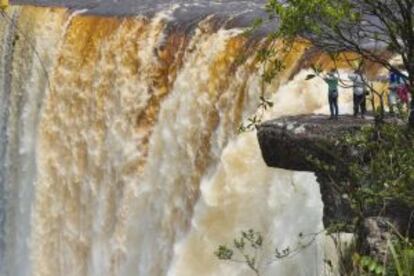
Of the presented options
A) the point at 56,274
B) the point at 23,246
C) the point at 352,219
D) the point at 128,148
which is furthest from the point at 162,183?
the point at 352,219

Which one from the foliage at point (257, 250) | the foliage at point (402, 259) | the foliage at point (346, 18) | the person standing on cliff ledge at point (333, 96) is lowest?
the foliage at point (257, 250)

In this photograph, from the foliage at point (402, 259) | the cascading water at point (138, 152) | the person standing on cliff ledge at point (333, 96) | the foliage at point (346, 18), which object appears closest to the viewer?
the foliage at point (402, 259)

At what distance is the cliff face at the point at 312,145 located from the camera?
23.6 ft

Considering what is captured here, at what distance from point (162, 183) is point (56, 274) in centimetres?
326

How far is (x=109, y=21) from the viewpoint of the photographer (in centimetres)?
1421

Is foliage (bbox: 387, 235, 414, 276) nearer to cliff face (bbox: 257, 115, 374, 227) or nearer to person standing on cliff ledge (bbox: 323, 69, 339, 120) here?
cliff face (bbox: 257, 115, 374, 227)

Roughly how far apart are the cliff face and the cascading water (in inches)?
27.1

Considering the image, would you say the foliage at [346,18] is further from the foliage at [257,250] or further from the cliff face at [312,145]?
the foliage at [257,250]

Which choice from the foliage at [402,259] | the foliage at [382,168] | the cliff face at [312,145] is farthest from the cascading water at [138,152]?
the foliage at [402,259]

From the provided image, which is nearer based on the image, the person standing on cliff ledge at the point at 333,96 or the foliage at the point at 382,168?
the foliage at the point at 382,168

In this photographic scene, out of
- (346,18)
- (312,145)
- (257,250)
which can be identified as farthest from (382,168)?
(257,250)

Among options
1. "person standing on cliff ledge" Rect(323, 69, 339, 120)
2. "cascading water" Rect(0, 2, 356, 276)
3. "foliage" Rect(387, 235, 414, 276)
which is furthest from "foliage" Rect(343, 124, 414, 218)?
"cascading water" Rect(0, 2, 356, 276)

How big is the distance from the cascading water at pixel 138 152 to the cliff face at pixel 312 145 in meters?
0.69

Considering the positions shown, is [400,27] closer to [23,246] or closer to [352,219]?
[352,219]
